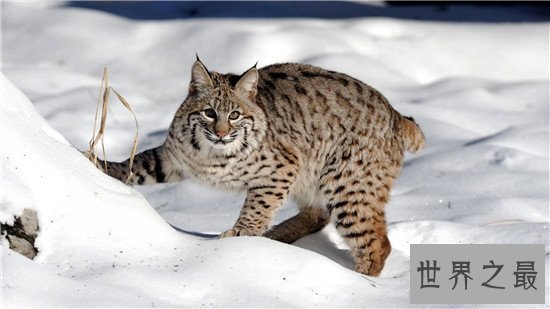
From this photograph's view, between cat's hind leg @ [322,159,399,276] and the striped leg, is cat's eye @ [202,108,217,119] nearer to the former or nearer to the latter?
the striped leg

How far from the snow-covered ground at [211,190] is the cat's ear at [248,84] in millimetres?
527

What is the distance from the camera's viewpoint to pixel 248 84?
189 inches

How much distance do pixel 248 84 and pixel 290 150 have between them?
1.23 ft

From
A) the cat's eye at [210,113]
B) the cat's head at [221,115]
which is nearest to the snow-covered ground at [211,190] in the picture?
the cat's head at [221,115]

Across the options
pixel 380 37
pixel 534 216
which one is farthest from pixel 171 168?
pixel 380 37

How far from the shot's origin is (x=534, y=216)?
5613 mm

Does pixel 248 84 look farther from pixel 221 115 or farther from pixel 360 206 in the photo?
pixel 360 206

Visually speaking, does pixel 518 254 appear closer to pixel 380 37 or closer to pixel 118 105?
pixel 118 105

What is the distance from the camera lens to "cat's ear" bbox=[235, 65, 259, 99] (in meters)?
4.77

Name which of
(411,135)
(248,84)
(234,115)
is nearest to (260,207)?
(234,115)

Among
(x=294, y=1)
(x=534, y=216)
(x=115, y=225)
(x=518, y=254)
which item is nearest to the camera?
(x=115, y=225)

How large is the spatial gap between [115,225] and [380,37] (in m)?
5.59

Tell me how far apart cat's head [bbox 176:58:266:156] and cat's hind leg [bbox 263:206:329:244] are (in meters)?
0.54

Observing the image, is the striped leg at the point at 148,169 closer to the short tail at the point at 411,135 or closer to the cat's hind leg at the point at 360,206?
the cat's hind leg at the point at 360,206
